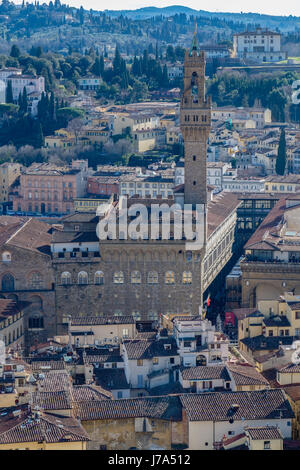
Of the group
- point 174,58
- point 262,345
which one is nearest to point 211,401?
point 262,345

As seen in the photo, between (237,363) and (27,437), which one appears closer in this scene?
(27,437)

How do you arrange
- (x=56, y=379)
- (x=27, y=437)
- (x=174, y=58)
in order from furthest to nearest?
(x=174, y=58), (x=56, y=379), (x=27, y=437)

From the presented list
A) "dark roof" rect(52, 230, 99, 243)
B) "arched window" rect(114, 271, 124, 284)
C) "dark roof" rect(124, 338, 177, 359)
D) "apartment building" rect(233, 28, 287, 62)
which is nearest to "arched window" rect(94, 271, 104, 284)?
"arched window" rect(114, 271, 124, 284)

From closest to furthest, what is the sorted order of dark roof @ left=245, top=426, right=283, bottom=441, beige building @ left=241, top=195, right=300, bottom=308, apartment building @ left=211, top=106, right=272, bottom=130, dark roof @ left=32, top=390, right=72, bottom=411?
dark roof @ left=245, top=426, right=283, bottom=441
dark roof @ left=32, top=390, right=72, bottom=411
beige building @ left=241, top=195, right=300, bottom=308
apartment building @ left=211, top=106, right=272, bottom=130

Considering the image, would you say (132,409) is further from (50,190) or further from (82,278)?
(50,190)

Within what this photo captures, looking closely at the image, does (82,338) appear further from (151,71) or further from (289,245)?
(151,71)

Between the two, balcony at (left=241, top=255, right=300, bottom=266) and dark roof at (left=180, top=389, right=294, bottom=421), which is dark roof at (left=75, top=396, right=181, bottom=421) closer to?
dark roof at (left=180, top=389, right=294, bottom=421)

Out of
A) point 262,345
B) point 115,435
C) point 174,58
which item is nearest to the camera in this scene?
point 115,435
